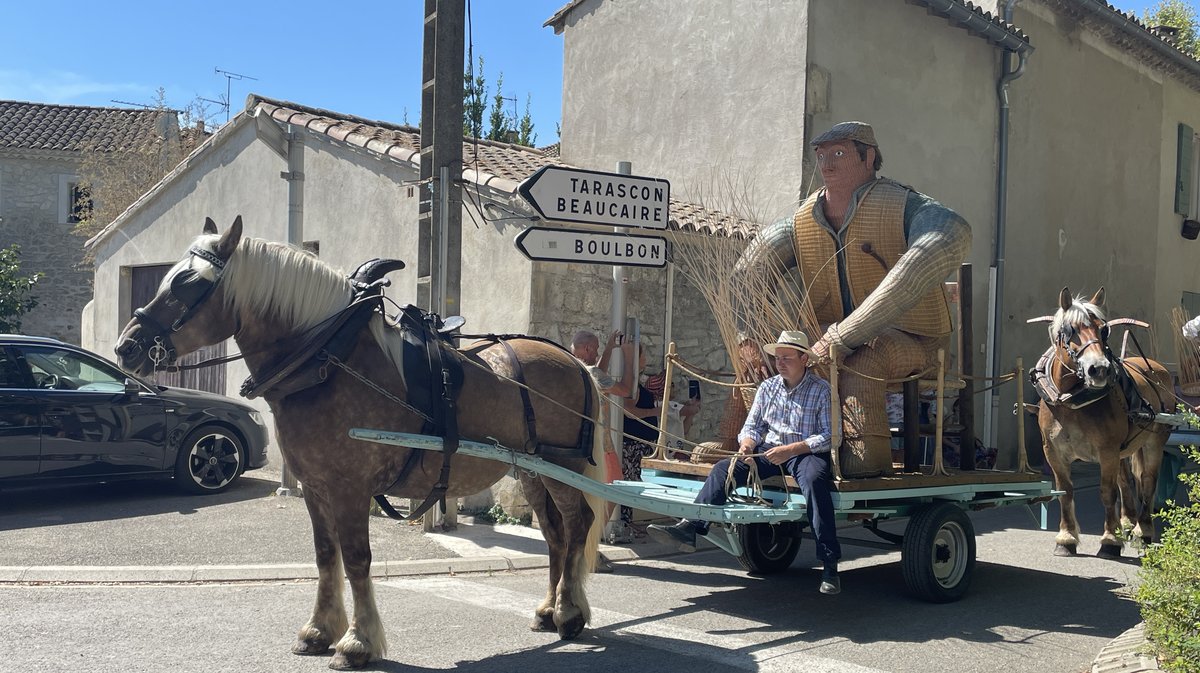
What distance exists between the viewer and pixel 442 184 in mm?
7961

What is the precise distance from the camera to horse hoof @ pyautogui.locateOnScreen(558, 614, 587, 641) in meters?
5.34

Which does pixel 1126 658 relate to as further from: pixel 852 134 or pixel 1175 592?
pixel 852 134

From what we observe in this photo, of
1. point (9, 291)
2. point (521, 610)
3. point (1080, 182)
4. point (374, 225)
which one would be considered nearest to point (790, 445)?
point (521, 610)

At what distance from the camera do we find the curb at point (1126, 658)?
4.37 metres

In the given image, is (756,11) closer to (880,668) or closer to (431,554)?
(431,554)

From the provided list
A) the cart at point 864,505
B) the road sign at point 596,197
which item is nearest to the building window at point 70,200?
the road sign at point 596,197

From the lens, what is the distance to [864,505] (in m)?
5.93

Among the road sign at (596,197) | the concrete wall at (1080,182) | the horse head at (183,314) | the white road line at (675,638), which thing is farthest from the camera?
the concrete wall at (1080,182)

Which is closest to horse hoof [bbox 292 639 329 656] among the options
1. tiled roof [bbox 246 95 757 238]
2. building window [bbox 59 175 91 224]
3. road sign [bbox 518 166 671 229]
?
road sign [bbox 518 166 671 229]

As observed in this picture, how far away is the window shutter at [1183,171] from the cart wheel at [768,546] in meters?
14.1

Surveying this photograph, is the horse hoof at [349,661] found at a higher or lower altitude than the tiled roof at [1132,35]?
lower

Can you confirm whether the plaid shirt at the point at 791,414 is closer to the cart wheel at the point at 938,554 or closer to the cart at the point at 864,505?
the cart at the point at 864,505

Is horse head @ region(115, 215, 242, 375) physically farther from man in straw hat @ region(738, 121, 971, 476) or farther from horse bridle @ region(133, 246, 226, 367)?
man in straw hat @ region(738, 121, 971, 476)

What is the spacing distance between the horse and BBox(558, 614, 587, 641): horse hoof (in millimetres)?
4261
